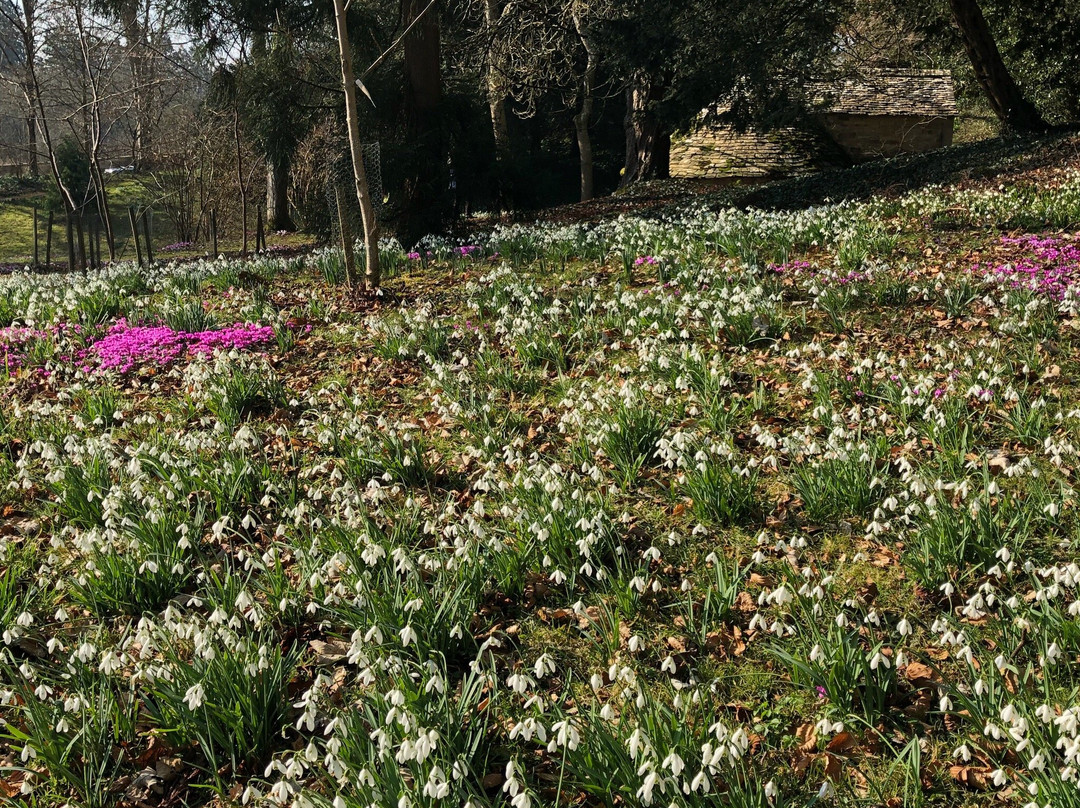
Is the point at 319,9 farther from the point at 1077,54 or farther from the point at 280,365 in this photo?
the point at 1077,54

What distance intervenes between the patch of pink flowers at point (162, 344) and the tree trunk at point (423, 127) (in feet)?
17.3

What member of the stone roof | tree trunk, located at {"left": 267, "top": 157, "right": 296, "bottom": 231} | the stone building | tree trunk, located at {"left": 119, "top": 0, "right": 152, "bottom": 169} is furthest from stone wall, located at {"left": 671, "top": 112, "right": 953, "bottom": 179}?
tree trunk, located at {"left": 119, "top": 0, "right": 152, "bottom": 169}

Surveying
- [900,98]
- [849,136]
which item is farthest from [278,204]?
[900,98]

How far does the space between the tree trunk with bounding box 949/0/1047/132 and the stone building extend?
5639 millimetres

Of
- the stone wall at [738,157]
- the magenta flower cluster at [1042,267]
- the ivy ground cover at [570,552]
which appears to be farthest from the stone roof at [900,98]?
the ivy ground cover at [570,552]

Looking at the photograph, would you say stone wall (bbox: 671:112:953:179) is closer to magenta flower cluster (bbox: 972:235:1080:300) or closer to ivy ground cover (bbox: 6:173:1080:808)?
magenta flower cluster (bbox: 972:235:1080:300)

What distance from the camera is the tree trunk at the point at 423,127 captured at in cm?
1174

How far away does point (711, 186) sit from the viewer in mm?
19062

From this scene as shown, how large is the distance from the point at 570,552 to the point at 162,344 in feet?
15.5

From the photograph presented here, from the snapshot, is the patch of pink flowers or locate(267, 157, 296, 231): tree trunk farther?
locate(267, 157, 296, 231): tree trunk

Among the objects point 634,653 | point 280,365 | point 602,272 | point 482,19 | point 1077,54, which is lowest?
point 634,653

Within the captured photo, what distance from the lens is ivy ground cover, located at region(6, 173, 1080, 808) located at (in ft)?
7.63

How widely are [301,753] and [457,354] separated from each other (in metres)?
3.65

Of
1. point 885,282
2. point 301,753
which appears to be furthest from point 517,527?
point 885,282
